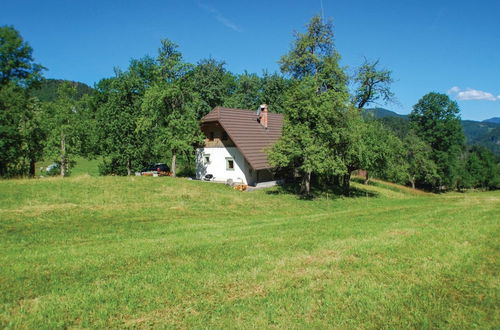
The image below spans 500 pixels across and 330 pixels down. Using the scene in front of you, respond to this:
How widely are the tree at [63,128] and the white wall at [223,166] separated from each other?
37.8 ft

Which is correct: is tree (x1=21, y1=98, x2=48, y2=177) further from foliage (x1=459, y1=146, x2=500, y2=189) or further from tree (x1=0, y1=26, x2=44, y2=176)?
foliage (x1=459, y1=146, x2=500, y2=189)

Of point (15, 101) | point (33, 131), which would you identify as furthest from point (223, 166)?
point (15, 101)

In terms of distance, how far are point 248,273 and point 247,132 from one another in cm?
2414

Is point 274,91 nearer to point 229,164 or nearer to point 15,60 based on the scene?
point 229,164

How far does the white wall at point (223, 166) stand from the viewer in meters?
30.0

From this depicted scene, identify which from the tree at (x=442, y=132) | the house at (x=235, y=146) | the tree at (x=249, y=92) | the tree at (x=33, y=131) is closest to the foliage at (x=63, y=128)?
the tree at (x=33, y=131)

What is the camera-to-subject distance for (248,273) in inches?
273

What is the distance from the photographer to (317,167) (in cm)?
2225

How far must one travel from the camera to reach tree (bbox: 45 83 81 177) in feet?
84.6

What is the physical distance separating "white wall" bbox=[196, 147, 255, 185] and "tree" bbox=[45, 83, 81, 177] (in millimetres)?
11526

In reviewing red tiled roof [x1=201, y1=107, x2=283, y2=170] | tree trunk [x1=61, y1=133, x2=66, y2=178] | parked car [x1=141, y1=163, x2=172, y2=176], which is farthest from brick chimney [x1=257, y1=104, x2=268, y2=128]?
tree trunk [x1=61, y1=133, x2=66, y2=178]

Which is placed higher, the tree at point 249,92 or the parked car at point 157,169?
the tree at point 249,92

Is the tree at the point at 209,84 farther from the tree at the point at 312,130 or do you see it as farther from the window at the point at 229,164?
the tree at the point at 312,130

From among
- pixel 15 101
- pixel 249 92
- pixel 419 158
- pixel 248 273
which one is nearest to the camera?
pixel 248 273
